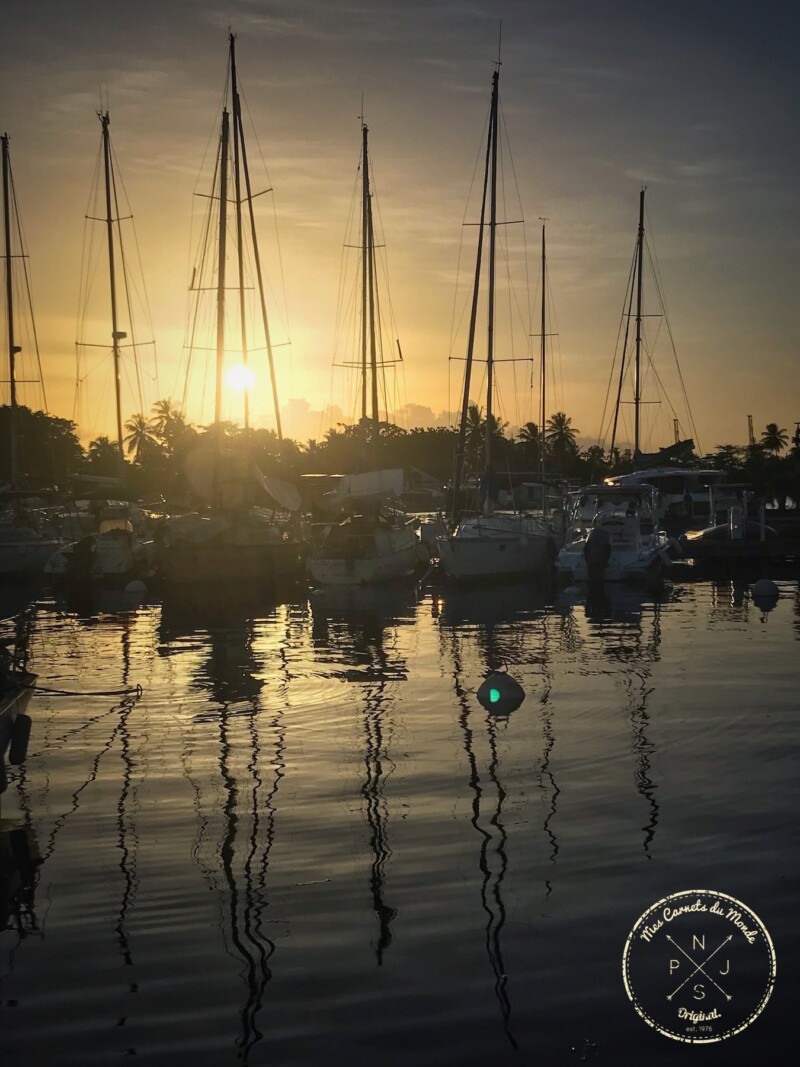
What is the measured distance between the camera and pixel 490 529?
3819cm

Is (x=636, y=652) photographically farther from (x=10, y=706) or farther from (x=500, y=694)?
(x=10, y=706)

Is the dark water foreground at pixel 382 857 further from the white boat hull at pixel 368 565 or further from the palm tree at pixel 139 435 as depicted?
the palm tree at pixel 139 435

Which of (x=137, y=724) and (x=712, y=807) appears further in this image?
(x=137, y=724)

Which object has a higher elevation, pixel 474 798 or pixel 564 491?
pixel 564 491

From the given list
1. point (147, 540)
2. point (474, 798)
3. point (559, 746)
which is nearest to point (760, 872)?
point (474, 798)

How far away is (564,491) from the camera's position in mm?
50938

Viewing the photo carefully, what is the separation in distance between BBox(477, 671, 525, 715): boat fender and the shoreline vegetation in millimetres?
23132

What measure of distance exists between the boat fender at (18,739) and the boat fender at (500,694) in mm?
6952

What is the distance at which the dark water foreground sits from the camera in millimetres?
6660

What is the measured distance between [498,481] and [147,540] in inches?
559

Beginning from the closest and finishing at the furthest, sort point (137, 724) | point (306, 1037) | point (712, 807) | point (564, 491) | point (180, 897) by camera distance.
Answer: point (306, 1037), point (180, 897), point (712, 807), point (137, 724), point (564, 491)

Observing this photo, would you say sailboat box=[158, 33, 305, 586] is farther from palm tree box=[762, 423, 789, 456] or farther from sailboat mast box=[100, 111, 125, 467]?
palm tree box=[762, 423, 789, 456]

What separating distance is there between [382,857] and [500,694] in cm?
719

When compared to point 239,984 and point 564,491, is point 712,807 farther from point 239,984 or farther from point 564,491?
point 564,491
